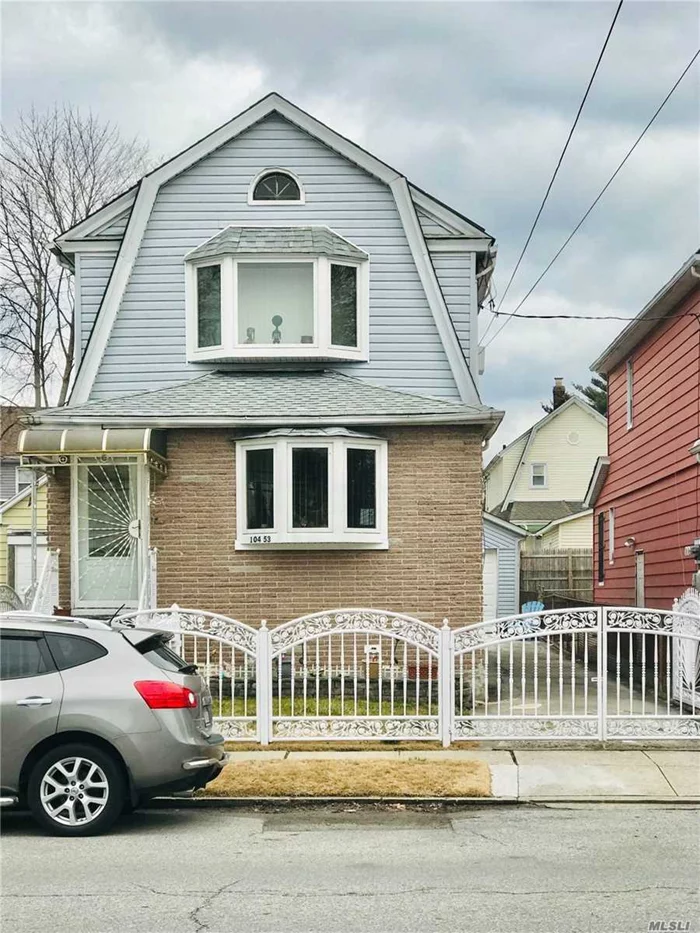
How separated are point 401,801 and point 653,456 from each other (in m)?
12.5

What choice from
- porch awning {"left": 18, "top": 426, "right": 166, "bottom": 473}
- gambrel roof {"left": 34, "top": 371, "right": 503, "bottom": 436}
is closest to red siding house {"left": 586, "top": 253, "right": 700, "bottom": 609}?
gambrel roof {"left": 34, "top": 371, "right": 503, "bottom": 436}

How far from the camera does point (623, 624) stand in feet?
43.0

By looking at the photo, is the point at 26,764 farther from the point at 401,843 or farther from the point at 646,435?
the point at 646,435

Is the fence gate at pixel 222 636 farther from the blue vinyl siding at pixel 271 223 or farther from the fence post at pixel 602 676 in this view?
the blue vinyl siding at pixel 271 223

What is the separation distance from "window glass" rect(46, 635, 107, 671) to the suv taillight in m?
0.42

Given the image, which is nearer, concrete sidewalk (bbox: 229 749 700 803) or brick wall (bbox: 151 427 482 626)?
concrete sidewalk (bbox: 229 749 700 803)

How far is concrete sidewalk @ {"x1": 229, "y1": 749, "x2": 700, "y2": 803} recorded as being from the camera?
35.8ft

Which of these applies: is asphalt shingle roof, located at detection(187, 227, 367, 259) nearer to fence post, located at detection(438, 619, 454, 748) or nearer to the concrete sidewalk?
fence post, located at detection(438, 619, 454, 748)

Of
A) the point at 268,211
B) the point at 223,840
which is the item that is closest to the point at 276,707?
the point at 223,840

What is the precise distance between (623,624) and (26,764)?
6.77 metres

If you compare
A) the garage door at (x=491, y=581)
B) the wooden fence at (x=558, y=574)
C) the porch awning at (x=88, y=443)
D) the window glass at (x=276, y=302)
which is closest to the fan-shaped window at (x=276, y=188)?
the window glass at (x=276, y=302)

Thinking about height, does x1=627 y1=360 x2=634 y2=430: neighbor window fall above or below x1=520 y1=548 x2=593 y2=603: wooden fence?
above

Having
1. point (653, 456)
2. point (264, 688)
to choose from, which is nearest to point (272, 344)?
point (264, 688)

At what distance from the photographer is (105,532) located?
56.1 feet
